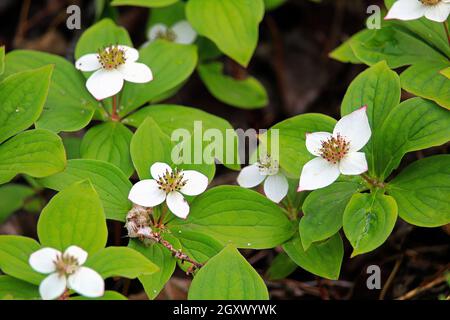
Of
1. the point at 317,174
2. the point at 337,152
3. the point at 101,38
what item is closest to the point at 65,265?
the point at 317,174

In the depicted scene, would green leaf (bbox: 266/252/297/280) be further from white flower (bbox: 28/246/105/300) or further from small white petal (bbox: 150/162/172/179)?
white flower (bbox: 28/246/105/300)

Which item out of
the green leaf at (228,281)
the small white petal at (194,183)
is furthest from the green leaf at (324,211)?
the small white petal at (194,183)

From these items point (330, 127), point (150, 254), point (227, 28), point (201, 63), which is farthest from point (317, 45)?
point (150, 254)

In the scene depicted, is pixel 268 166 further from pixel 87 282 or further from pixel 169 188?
pixel 87 282

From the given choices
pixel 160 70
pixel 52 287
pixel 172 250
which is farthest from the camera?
pixel 160 70

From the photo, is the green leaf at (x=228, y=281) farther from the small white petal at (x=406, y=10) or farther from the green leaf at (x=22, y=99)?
the small white petal at (x=406, y=10)

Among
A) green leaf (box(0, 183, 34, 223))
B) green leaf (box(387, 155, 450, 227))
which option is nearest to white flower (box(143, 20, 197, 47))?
green leaf (box(0, 183, 34, 223))

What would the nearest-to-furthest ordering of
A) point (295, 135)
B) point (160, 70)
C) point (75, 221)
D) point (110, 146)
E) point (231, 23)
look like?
1. point (75, 221)
2. point (295, 135)
3. point (110, 146)
4. point (160, 70)
5. point (231, 23)
